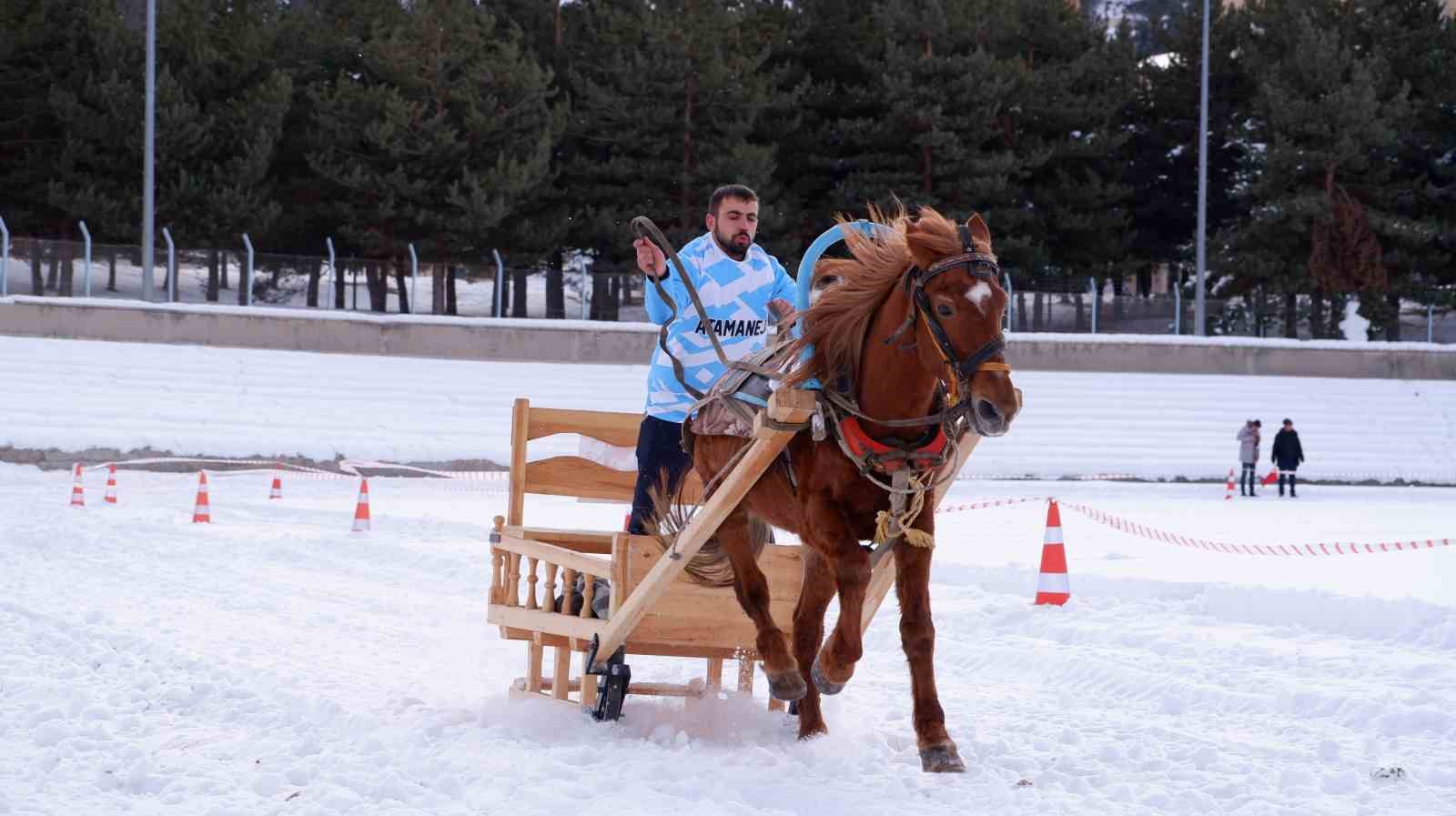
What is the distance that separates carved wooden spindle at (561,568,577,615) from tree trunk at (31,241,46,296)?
25249 millimetres

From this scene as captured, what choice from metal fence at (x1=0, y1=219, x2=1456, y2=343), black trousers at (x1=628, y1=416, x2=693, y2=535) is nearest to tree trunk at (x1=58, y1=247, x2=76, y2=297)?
metal fence at (x1=0, y1=219, x2=1456, y2=343)

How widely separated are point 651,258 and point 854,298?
44.4 inches

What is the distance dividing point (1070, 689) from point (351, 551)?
7.87 meters

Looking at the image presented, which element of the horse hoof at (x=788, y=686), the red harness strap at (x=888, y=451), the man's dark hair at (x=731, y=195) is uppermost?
the man's dark hair at (x=731, y=195)

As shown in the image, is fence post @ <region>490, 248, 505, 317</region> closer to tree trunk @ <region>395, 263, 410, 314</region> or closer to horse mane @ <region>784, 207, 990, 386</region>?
tree trunk @ <region>395, 263, 410, 314</region>

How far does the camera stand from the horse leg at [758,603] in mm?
6016

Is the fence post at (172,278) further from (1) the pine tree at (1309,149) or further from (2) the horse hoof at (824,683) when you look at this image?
(2) the horse hoof at (824,683)

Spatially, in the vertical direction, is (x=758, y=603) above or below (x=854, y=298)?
below

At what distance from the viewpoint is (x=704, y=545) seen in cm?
658

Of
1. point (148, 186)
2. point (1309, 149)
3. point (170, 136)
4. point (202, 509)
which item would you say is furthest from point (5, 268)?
point (1309, 149)

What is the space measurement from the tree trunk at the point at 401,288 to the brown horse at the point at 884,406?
27118 mm

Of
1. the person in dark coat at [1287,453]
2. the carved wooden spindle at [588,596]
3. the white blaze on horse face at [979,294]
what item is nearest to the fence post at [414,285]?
the person in dark coat at [1287,453]

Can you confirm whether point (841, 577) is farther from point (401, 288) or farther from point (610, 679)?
point (401, 288)

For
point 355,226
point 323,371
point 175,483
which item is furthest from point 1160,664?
point 355,226
